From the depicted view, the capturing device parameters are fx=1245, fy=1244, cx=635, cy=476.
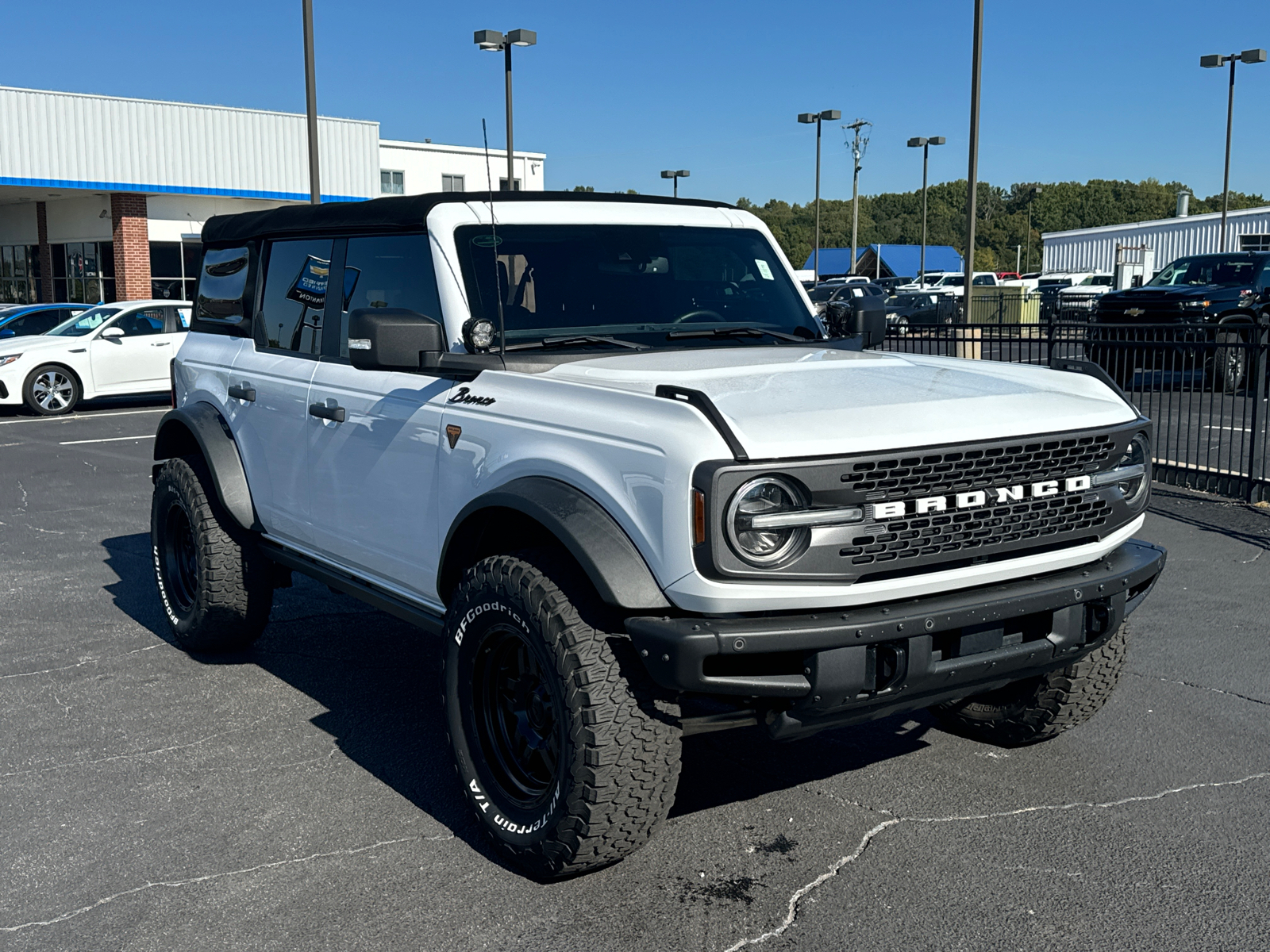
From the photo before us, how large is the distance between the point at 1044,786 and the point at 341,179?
116 feet

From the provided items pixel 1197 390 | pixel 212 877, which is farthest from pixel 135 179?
pixel 212 877

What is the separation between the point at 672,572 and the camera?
3.23 m

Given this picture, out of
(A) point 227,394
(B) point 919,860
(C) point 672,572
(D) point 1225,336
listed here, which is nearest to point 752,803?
(B) point 919,860

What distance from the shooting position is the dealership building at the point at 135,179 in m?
32.0

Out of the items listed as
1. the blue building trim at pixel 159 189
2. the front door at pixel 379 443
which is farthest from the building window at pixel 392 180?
the front door at pixel 379 443

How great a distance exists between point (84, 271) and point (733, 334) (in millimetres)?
36001

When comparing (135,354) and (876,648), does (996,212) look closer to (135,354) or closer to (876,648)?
(135,354)

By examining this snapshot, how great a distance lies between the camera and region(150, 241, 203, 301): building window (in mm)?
35281

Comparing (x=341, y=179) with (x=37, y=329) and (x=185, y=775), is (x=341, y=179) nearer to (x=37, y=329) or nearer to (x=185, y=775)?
(x=37, y=329)

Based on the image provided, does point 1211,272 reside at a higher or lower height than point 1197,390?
higher

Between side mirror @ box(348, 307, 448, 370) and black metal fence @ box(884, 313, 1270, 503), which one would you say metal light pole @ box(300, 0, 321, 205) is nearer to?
black metal fence @ box(884, 313, 1270, 503)

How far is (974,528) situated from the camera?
3.48 m

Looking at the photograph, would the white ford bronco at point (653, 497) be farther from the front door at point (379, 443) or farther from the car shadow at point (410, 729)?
the car shadow at point (410, 729)

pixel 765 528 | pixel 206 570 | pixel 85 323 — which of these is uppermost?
pixel 85 323
